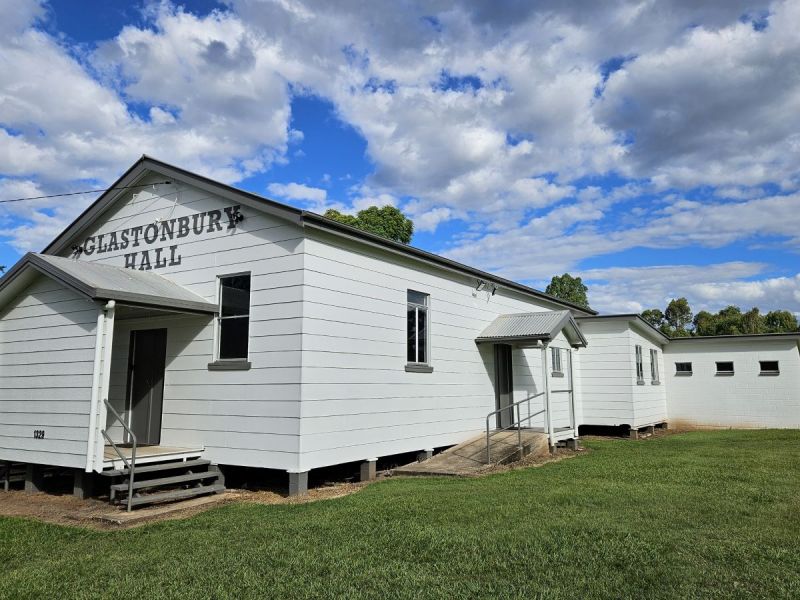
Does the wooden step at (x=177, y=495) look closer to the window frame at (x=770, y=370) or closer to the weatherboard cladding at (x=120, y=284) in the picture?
the weatherboard cladding at (x=120, y=284)

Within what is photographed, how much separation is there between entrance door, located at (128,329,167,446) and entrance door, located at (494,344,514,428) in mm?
7606

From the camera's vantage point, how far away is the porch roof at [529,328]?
43.7 ft

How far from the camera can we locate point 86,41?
11.5 m

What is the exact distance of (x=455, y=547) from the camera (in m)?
5.55

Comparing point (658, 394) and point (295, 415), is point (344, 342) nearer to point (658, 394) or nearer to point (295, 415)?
point (295, 415)

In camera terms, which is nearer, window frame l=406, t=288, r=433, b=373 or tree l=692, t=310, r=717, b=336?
window frame l=406, t=288, r=433, b=373

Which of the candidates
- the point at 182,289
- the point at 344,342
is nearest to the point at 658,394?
the point at 344,342

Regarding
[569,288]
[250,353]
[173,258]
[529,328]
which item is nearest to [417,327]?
[529,328]

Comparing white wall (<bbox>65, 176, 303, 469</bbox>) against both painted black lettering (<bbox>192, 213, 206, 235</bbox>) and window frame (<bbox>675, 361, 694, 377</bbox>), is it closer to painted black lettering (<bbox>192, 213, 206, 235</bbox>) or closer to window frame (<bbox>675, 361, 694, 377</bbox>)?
painted black lettering (<bbox>192, 213, 206, 235</bbox>)

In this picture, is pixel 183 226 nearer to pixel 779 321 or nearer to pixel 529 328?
pixel 529 328

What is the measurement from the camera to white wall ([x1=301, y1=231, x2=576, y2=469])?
923cm

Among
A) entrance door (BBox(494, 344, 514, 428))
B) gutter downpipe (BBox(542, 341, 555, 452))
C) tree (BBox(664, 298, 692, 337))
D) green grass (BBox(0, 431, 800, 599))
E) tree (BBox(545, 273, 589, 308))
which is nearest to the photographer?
green grass (BBox(0, 431, 800, 599))

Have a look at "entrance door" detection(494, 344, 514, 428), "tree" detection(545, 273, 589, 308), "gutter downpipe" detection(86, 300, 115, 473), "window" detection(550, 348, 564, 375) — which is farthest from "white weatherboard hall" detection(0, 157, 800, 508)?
"tree" detection(545, 273, 589, 308)

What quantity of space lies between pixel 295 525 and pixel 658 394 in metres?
17.4
